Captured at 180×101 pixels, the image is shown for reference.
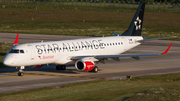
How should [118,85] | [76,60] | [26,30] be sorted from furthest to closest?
[26,30], [76,60], [118,85]

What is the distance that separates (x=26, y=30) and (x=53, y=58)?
222 ft

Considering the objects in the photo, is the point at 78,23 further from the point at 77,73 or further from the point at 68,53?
the point at 68,53

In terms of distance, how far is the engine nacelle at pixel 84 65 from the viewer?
1575 inches

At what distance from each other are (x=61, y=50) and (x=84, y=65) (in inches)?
131

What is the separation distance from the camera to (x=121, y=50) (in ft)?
159

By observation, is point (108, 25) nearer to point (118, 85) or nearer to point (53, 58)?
point (53, 58)

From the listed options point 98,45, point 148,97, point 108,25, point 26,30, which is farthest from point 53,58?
point 108,25

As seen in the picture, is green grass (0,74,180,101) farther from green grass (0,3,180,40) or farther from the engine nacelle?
green grass (0,3,180,40)

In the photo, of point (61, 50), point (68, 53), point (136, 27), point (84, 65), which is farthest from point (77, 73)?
point (136, 27)

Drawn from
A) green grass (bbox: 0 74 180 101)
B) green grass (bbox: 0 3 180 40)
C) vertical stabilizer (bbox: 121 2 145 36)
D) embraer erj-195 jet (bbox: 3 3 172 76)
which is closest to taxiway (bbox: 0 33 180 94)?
embraer erj-195 jet (bbox: 3 3 172 76)

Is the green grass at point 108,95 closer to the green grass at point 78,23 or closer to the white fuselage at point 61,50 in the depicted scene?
the white fuselage at point 61,50

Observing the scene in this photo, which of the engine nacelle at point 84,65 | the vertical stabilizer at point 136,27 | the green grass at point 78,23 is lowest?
the engine nacelle at point 84,65

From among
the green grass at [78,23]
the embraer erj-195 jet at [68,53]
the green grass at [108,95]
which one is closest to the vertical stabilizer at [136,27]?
the embraer erj-195 jet at [68,53]

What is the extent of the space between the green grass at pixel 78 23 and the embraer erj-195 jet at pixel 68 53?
157 feet
